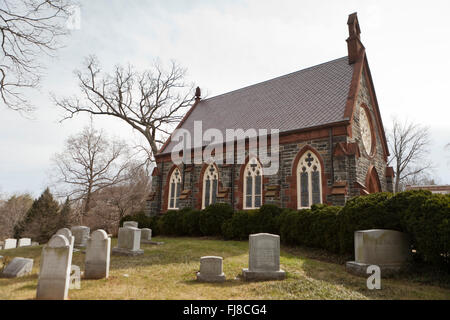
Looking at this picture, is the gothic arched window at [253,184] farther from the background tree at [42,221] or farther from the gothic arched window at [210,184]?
the background tree at [42,221]

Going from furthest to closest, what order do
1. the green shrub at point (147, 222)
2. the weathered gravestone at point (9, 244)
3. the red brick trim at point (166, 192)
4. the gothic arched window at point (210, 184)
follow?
the red brick trim at point (166, 192) < the weathered gravestone at point (9, 244) < the gothic arched window at point (210, 184) < the green shrub at point (147, 222)

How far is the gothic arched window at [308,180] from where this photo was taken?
1302cm

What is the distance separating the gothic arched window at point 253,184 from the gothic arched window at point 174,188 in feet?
18.4

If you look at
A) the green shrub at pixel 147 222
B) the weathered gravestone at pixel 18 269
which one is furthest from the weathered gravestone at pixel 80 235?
the weathered gravestone at pixel 18 269

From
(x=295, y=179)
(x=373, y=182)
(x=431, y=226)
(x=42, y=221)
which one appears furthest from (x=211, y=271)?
(x=42, y=221)

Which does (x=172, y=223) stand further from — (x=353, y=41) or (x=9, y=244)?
(x=353, y=41)

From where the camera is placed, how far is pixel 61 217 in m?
27.5

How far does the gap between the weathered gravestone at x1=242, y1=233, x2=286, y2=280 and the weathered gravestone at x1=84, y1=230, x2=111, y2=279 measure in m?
3.27

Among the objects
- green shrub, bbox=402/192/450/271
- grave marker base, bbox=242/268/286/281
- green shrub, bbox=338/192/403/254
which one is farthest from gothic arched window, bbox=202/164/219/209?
green shrub, bbox=402/192/450/271

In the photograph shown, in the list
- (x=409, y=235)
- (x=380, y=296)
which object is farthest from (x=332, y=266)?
(x=380, y=296)

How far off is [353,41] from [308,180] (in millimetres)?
8910

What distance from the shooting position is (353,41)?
16.0 m

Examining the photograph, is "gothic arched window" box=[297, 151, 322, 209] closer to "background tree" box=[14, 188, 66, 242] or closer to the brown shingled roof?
the brown shingled roof

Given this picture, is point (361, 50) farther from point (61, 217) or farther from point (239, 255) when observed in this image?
point (61, 217)
